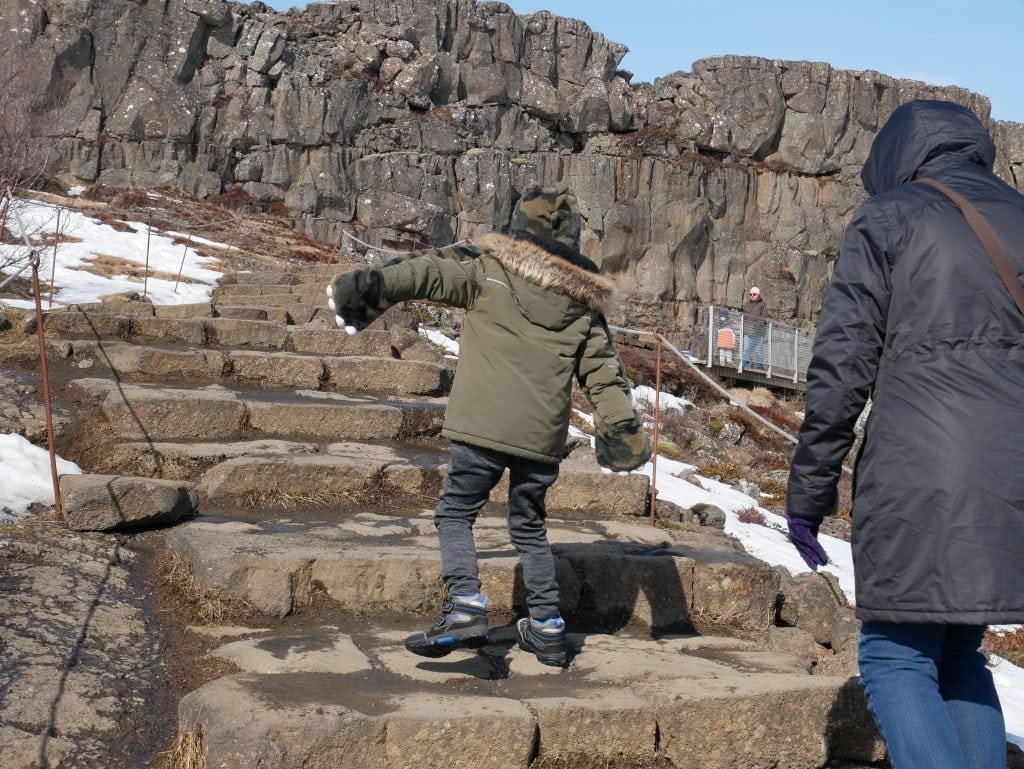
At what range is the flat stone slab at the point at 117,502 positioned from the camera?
467 cm

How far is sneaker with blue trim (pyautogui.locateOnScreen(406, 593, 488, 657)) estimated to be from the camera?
3424 millimetres

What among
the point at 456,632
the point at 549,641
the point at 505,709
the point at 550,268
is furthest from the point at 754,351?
the point at 505,709

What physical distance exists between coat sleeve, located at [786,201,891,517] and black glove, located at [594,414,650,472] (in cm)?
136

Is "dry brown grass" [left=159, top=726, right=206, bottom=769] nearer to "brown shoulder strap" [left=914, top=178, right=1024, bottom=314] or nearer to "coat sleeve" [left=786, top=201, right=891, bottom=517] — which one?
"coat sleeve" [left=786, top=201, right=891, bottom=517]

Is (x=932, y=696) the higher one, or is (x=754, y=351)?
(x=932, y=696)

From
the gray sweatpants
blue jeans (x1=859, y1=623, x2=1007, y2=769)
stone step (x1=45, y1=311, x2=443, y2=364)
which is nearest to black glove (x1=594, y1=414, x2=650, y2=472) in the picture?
the gray sweatpants

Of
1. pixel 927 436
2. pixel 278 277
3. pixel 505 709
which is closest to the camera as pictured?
pixel 927 436

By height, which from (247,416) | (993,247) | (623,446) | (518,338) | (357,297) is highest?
A: (993,247)

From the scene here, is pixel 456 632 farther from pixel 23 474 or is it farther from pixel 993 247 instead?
pixel 23 474

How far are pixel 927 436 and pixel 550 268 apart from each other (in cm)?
177

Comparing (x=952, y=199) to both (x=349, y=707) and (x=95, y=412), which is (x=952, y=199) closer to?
(x=349, y=707)

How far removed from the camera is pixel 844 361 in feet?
8.18

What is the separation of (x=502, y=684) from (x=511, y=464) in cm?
80

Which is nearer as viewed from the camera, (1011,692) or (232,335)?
(1011,692)
